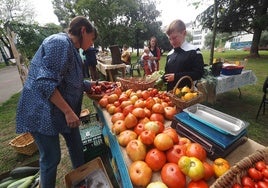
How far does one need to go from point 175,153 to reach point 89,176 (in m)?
1.56

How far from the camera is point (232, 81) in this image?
4.57 metres

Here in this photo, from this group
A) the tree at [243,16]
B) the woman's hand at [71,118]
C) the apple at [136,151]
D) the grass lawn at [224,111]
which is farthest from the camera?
the tree at [243,16]

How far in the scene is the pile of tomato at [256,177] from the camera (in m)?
0.88

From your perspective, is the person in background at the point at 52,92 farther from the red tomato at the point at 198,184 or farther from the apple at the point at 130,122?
the red tomato at the point at 198,184

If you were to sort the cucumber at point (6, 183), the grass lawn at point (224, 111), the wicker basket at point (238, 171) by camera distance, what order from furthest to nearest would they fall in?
the grass lawn at point (224, 111) → the cucumber at point (6, 183) → the wicker basket at point (238, 171)

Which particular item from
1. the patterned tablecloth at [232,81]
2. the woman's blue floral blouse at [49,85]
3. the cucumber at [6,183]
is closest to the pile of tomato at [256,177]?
the woman's blue floral blouse at [49,85]

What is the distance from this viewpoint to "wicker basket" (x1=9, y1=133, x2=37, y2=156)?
3195 mm

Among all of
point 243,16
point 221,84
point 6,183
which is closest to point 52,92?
point 6,183

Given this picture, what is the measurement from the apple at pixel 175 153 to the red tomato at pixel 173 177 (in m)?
0.08

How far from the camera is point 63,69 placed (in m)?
1.41

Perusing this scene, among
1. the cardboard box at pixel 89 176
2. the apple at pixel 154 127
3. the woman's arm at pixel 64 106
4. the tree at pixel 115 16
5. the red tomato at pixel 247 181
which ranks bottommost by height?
the cardboard box at pixel 89 176

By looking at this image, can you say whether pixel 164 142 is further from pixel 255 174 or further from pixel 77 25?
pixel 77 25

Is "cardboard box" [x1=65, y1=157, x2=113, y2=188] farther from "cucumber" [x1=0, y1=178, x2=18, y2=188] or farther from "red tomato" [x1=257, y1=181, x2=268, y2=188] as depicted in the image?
"red tomato" [x1=257, y1=181, x2=268, y2=188]

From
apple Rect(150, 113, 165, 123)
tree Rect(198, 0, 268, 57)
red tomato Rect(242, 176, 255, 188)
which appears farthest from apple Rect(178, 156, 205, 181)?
tree Rect(198, 0, 268, 57)
